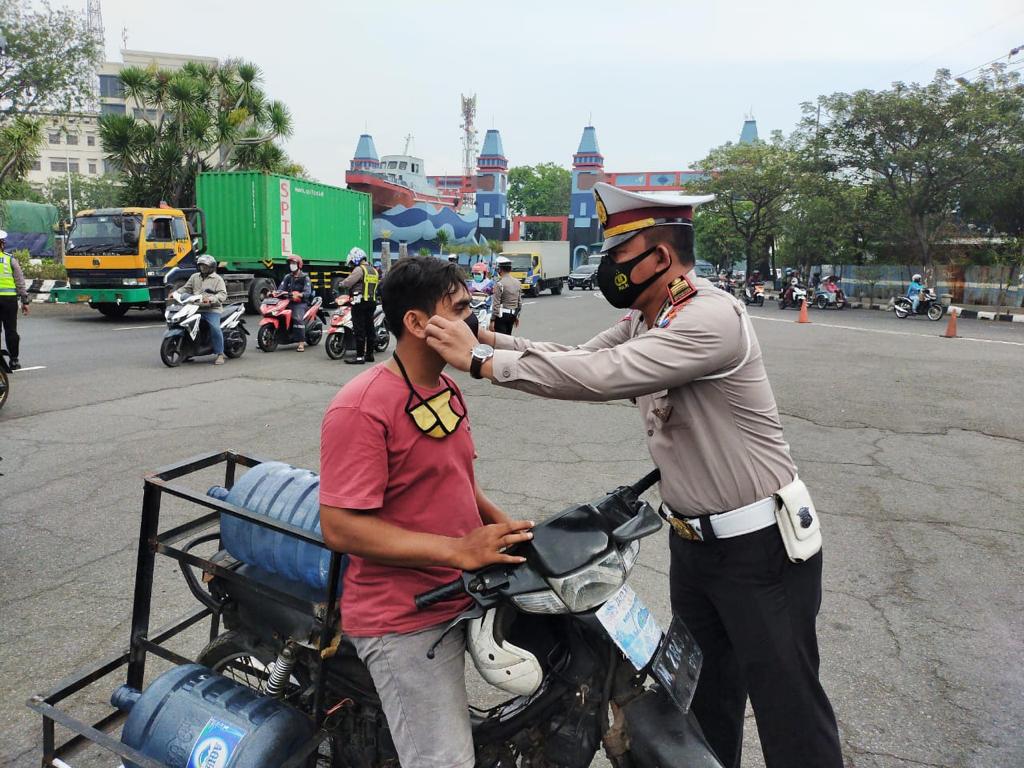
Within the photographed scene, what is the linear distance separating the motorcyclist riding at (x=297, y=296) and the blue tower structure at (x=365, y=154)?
222 ft

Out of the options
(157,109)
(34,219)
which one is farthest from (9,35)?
(34,219)

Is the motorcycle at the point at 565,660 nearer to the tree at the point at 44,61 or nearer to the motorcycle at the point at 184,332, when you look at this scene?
the motorcycle at the point at 184,332

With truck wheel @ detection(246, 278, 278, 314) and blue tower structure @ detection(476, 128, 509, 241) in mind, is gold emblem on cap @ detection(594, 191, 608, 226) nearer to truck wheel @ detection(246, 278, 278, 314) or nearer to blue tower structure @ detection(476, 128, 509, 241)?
truck wheel @ detection(246, 278, 278, 314)

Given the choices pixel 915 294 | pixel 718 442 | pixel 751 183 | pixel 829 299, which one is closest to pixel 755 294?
pixel 829 299

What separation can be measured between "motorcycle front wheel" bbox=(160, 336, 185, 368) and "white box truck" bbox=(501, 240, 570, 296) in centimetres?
1997

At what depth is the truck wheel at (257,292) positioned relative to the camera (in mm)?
20234

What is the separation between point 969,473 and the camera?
632 cm

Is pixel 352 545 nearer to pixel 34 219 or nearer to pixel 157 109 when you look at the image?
pixel 157 109

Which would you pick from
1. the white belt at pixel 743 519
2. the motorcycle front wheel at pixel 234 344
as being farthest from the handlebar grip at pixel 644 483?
the motorcycle front wheel at pixel 234 344

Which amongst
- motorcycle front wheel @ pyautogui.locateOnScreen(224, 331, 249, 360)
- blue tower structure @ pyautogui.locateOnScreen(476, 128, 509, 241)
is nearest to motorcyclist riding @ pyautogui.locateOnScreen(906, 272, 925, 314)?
motorcycle front wheel @ pyautogui.locateOnScreen(224, 331, 249, 360)

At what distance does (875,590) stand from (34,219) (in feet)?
151

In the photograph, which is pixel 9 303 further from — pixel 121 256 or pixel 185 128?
pixel 185 128

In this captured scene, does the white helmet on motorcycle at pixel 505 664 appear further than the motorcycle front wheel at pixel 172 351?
No

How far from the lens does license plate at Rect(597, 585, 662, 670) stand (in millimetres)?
1720
